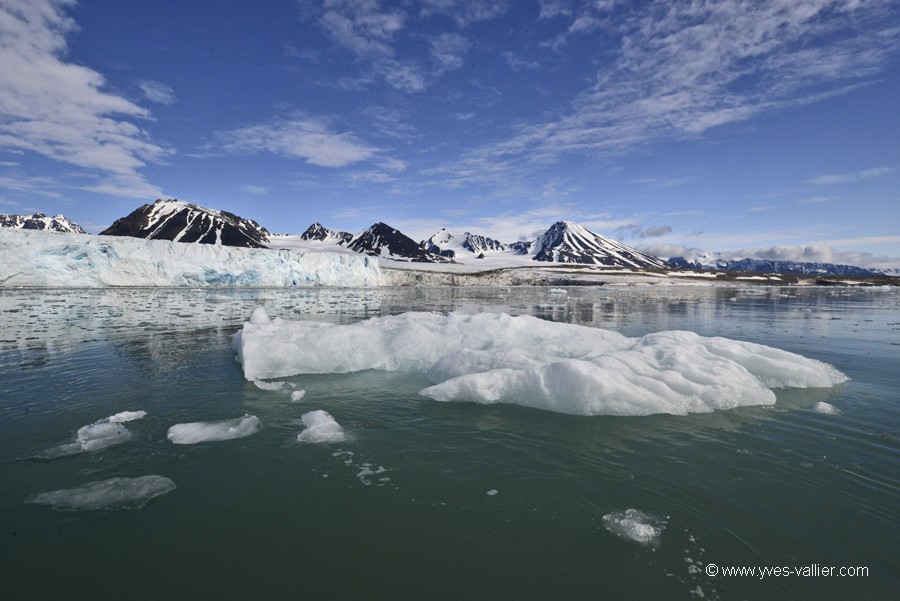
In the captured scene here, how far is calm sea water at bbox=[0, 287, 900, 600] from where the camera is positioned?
2.91 metres

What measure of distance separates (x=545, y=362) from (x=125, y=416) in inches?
278

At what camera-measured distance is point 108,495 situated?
3.94 meters

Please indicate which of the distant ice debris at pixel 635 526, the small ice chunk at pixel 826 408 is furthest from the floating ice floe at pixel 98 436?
the small ice chunk at pixel 826 408

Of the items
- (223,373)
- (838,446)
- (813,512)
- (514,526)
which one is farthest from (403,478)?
(223,373)

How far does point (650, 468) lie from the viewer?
454cm

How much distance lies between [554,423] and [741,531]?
2746 millimetres

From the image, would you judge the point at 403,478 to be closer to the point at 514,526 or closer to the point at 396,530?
the point at 396,530

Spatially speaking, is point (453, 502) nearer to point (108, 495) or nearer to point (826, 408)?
point (108, 495)

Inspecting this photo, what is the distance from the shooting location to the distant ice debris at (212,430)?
17.4 feet

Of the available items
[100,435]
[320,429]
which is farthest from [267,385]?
[320,429]

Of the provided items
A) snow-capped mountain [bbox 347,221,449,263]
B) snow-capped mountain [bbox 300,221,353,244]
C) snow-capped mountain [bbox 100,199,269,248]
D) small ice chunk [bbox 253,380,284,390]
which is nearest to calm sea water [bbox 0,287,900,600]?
small ice chunk [bbox 253,380,284,390]

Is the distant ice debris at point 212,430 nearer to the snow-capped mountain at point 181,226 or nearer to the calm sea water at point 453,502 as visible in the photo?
the calm sea water at point 453,502

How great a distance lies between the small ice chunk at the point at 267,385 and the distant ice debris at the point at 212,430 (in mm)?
1918

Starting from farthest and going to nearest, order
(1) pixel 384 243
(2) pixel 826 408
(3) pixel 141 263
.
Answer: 1. (1) pixel 384 243
2. (3) pixel 141 263
3. (2) pixel 826 408
